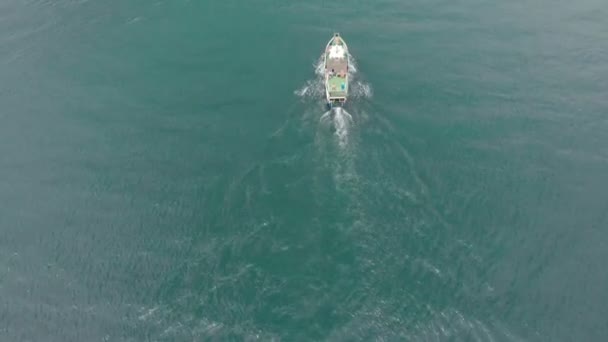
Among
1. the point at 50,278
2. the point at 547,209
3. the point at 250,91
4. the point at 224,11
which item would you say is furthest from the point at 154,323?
the point at 224,11

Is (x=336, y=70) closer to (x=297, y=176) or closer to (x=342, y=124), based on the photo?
(x=342, y=124)

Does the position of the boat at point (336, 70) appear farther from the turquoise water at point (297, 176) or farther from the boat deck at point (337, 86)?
Result: the turquoise water at point (297, 176)

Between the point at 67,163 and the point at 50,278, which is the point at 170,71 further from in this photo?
the point at 50,278

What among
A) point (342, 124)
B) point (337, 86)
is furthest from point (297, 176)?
point (337, 86)

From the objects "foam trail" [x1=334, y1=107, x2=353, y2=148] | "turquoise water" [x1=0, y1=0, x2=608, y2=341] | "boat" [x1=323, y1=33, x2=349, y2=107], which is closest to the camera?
"turquoise water" [x1=0, y1=0, x2=608, y2=341]

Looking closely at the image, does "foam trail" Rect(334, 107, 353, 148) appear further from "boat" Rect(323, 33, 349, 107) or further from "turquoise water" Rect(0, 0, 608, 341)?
"boat" Rect(323, 33, 349, 107)

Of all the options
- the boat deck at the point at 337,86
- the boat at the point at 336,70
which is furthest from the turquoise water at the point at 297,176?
the boat deck at the point at 337,86

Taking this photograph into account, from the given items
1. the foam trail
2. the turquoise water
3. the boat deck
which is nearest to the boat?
the boat deck
